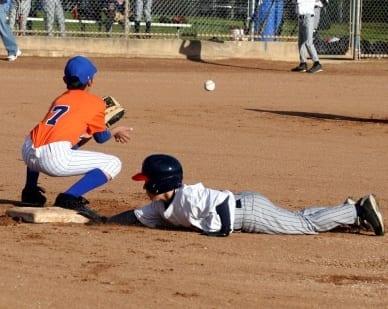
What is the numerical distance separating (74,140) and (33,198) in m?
0.86

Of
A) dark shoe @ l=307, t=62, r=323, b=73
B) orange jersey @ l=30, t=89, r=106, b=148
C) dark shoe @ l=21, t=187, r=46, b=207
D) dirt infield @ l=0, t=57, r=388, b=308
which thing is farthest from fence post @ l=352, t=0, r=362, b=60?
orange jersey @ l=30, t=89, r=106, b=148

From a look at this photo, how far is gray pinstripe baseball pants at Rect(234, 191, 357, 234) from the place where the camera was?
24.8ft

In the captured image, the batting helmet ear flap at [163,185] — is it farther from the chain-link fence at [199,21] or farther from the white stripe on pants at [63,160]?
the chain-link fence at [199,21]

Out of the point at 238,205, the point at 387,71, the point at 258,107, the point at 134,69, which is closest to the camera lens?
the point at 238,205

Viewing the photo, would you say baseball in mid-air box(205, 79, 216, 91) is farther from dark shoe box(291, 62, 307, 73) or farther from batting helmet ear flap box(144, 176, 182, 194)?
batting helmet ear flap box(144, 176, 182, 194)

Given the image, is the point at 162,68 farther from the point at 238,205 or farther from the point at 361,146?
the point at 238,205

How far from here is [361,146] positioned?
42.2ft

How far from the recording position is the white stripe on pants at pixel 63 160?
790 centimetres

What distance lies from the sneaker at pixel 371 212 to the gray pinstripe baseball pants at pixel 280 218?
0.25ft

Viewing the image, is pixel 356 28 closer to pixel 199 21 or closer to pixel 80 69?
pixel 199 21

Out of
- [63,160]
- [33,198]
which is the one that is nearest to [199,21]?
[33,198]

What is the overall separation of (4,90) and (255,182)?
7837 mm

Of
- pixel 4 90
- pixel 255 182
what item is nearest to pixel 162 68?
pixel 4 90

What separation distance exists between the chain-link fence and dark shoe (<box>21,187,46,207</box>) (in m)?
13.7
